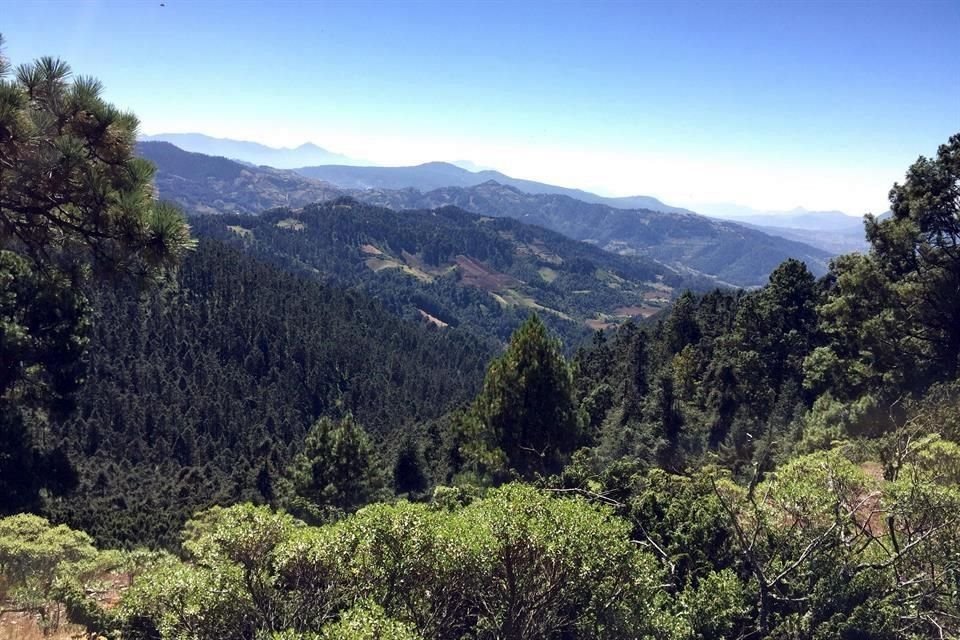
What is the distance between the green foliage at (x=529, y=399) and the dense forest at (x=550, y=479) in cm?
9

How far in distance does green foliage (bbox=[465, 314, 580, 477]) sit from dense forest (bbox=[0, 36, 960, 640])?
91 mm

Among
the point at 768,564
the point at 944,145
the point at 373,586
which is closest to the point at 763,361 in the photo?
the point at 944,145

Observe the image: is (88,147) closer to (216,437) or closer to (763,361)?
(763,361)

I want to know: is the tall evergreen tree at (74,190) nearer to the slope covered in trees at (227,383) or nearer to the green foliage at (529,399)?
the green foliage at (529,399)

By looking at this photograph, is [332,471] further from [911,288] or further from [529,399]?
[911,288]

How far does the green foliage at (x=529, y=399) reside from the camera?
20750mm

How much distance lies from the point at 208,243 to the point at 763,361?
126183 mm

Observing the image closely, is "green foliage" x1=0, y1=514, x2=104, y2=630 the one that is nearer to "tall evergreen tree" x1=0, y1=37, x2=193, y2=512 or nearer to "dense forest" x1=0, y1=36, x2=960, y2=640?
"dense forest" x1=0, y1=36, x2=960, y2=640

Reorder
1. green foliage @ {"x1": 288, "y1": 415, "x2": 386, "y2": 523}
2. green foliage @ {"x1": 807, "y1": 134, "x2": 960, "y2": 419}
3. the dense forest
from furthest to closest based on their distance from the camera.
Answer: green foliage @ {"x1": 288, "y1": 415, "x2": 386, "y2": 523} < green foliage @ {"x1": 807, "y1": 134, "x2": 960, "y2": 419} < the dense forest

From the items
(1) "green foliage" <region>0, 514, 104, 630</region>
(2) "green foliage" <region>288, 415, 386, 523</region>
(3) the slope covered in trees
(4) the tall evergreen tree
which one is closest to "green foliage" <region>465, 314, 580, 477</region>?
(2) "green foliage" <region>288, 415, 386, 523</region>

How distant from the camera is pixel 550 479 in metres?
14.7

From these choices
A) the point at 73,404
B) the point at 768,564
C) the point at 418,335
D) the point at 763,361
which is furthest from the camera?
the point at 418,335

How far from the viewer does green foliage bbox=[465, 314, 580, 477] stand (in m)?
20.8

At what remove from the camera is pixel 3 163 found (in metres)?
6.09
